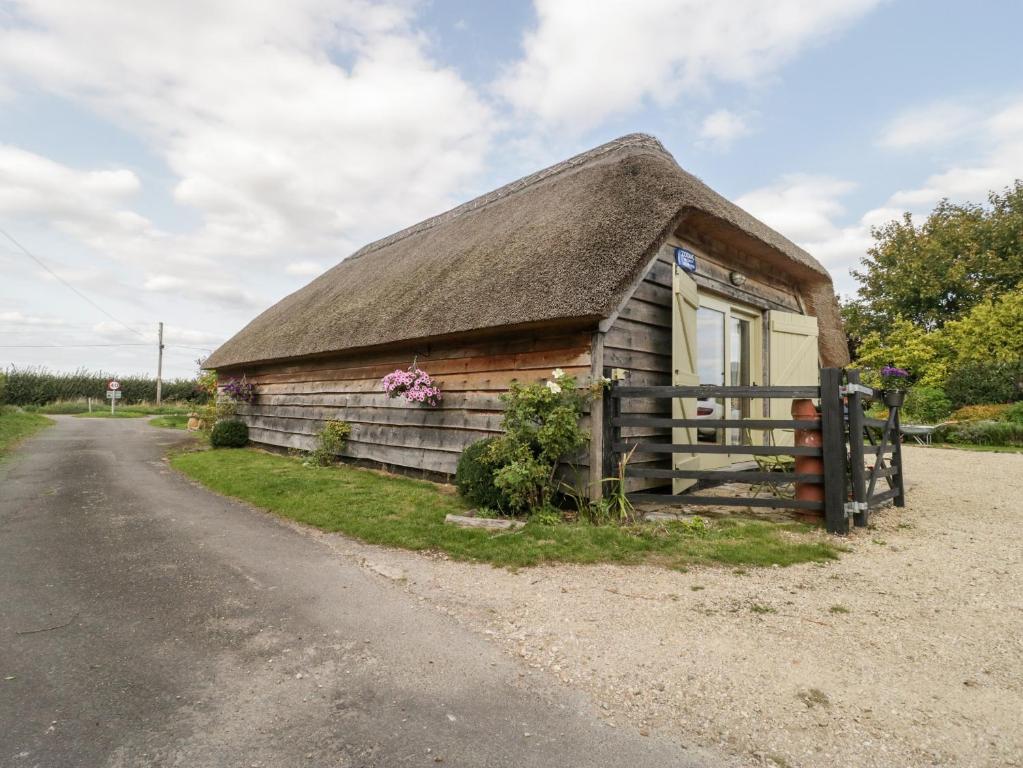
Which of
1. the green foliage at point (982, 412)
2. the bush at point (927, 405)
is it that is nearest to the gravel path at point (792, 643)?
the green foliage at point (982, 412)

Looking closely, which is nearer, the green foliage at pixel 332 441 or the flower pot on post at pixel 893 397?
the flower pot on post at pixel 893 397

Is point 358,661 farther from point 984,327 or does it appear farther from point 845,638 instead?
point 984,327

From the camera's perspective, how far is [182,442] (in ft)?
46.3

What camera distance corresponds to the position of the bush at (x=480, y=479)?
539cm

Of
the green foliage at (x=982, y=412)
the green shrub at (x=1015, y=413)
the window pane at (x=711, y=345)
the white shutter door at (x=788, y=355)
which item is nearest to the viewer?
the window pane at (x=711, y=345)

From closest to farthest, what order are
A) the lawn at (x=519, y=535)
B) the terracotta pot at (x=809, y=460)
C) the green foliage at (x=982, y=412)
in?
the lawn at (x=519, y=535)
the terracotta pot at (x=809, y=460)
the green foliage at (x=982, y=412)

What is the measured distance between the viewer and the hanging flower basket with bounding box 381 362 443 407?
7.11 metres

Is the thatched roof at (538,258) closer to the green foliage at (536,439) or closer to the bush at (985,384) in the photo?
the green foliage at (536,439)

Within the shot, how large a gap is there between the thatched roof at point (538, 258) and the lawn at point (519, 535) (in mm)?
2019

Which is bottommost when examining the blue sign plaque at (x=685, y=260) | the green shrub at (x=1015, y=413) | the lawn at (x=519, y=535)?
the lawn at (x=519, y=535)

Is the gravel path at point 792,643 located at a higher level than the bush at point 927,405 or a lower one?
lower

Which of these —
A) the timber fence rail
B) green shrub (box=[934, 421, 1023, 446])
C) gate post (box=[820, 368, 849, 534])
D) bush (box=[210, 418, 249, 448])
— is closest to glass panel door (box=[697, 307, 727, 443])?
the timber fence rail

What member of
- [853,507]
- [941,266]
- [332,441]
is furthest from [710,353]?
[941,266]

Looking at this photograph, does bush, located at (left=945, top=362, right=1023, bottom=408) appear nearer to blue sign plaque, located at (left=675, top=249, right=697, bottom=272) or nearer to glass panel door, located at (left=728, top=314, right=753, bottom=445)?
glass panel door, located at (left=728, top=314, right=753, bottom=445)
